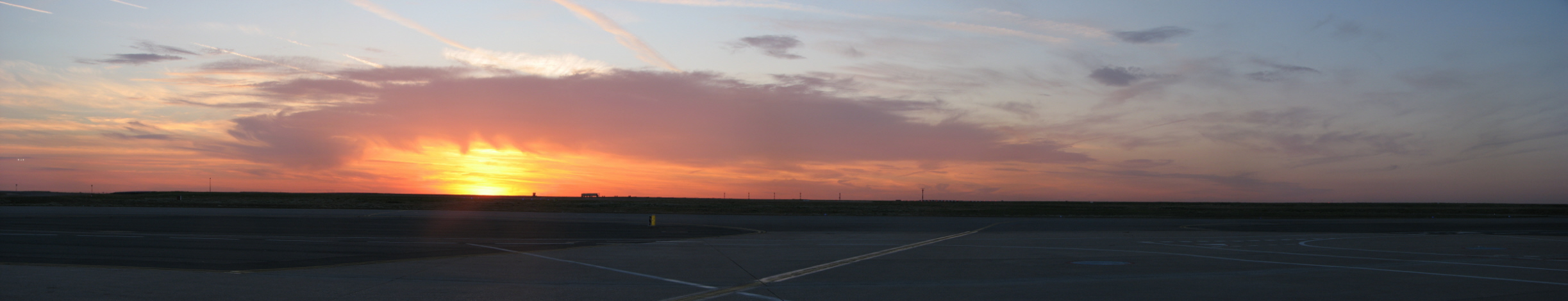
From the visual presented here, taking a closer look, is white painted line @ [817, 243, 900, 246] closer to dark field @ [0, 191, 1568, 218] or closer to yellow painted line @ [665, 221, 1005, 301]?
yellow painted line @ [665, 221, 1005, 301]

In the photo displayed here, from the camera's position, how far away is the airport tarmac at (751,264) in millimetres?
13164

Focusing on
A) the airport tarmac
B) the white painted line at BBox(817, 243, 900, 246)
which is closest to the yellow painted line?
the airport tarmac

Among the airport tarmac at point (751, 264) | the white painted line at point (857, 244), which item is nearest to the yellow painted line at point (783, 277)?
the airport tarmac at point (751, 264)

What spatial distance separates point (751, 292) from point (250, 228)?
29668 millimetres

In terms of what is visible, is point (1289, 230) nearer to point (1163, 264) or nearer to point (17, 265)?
point (1163, 264)

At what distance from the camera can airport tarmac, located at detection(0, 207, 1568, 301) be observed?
13164 mm

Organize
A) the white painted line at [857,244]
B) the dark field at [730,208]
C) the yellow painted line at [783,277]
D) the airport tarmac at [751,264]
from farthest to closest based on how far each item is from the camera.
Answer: the dark field at [730,208]
the white painted line at [857,244]
the airport tarmac at [751,264]
the yellow painted line at [783,277]

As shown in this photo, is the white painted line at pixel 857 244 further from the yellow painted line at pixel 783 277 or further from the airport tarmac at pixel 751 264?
the yellow painted line at pixel 783 277

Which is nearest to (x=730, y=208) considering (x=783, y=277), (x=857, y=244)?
(x=857, y=244)

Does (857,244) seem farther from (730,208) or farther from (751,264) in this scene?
(730,208)

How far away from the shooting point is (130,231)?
3033 cm

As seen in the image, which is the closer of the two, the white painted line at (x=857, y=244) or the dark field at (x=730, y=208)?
the white painted line at (x=857, y=244)

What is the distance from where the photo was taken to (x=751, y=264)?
60.9ft

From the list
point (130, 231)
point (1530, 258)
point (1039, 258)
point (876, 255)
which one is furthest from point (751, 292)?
point (130, 231)
